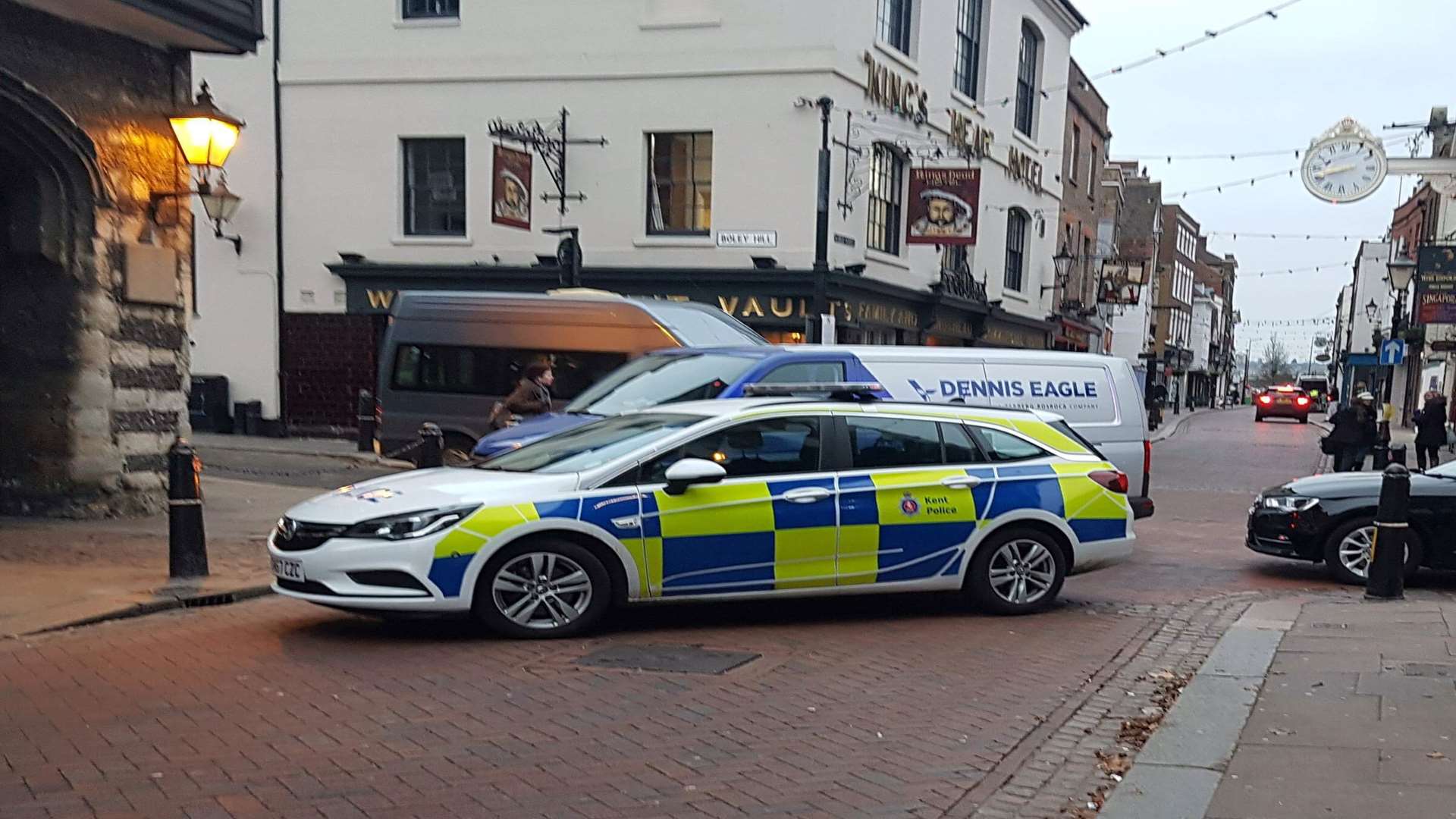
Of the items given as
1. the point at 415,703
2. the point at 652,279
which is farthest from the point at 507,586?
the point at 652,279

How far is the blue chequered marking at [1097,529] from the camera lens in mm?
8102

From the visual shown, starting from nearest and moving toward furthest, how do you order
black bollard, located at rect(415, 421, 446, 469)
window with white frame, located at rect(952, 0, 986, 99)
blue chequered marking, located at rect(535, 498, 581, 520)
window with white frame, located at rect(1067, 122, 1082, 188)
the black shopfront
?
blue chequered marking, located at rect(535, 498, 581, 520)
black bollard, located at rect(415, 421, 446, 469)
the black shopfront
window with white frame, located at rect(952, 0, 986, 99)
window with white frame, located at rect(1067, 122, 1082, 188)

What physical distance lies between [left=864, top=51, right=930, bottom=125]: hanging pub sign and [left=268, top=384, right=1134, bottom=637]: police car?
1347 centimetres

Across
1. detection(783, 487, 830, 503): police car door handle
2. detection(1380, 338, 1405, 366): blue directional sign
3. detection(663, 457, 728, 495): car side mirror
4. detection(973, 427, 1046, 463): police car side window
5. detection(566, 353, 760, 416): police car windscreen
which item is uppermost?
detection(1380, 338, 1405, 366): blue directional sign

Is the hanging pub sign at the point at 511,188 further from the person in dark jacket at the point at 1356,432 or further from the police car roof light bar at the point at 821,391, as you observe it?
the person in dark jacket at the point at 1356,432

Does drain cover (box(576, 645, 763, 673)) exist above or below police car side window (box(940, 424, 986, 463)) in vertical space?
below

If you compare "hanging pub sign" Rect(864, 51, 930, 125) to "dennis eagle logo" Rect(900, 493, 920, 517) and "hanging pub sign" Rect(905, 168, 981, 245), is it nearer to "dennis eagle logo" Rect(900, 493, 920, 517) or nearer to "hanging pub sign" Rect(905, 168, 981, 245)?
"hanging pub sign" Rect(905, 168, 981, 245)

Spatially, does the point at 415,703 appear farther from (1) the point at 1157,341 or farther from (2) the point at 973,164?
(1) the point at 1157,341

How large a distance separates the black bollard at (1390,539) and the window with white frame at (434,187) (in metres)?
16.3

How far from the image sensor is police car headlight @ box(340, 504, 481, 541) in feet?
21.4

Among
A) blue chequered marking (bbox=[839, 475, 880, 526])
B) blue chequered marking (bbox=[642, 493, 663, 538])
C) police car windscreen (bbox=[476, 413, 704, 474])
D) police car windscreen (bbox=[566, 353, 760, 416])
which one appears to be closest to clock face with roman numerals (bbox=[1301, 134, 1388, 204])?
police car windscreen (bbox=[566, 353, 760, 416])

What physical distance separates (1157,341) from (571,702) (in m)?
72.8

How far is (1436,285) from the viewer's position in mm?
23797

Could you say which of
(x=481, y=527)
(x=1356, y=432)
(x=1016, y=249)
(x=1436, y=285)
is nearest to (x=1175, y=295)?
(x=1016, y=249)
